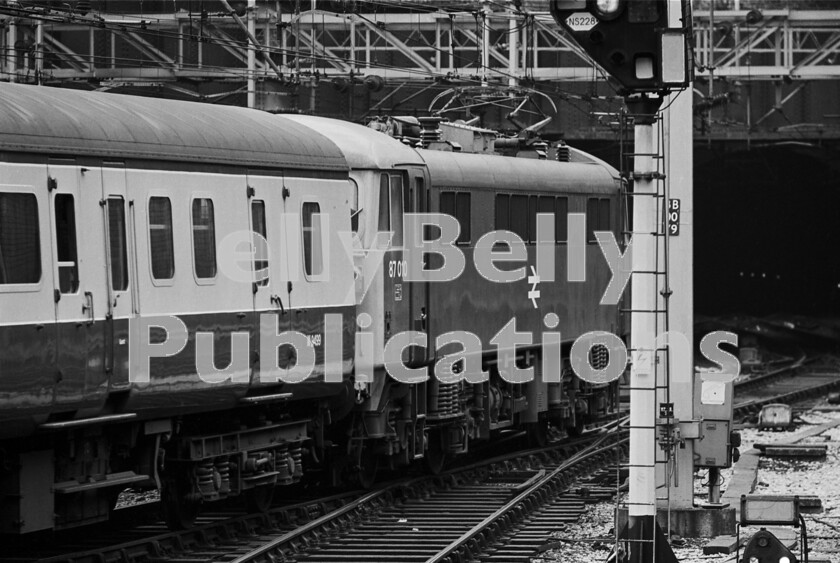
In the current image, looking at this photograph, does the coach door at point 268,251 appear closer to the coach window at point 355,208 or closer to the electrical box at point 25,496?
the coach window at point 355,208

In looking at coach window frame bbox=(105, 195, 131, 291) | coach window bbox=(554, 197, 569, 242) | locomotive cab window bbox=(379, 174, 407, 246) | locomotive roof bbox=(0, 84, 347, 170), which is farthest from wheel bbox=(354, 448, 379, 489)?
coach window frame bbox=(105, 195, 131, 291)

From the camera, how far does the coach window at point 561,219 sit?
21.8 m

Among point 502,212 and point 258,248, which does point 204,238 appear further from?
point 502,212

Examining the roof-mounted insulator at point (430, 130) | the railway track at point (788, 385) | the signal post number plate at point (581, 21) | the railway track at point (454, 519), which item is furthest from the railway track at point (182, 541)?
the railway track at point (788, 385)

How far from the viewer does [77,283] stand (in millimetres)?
12086

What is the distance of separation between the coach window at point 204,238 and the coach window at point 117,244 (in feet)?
3.46

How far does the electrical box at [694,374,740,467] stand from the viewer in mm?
15945

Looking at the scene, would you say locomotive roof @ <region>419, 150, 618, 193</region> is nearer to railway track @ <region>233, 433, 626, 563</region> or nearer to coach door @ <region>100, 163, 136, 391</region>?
railway track @ <region>233, 433, 626, 563</region>

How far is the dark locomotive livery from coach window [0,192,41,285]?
14 millimetres

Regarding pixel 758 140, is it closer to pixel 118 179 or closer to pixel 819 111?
pixel 819 111

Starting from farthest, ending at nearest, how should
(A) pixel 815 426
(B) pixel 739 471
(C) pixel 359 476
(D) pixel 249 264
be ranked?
1. (A) pixel 815 426
2. (B) pixel 739 471
3. (C) pixel 359 476
4. (D) pixel 249 264

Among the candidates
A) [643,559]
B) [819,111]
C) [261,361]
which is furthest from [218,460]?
[819,111]

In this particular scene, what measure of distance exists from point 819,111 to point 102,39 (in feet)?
52.7

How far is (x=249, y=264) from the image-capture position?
1448 cm
